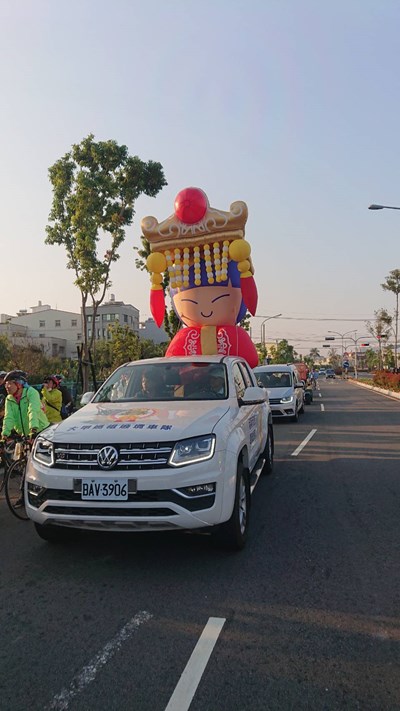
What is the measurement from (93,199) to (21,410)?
1390 centimetres

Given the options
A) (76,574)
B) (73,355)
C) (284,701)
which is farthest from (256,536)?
(73,355)

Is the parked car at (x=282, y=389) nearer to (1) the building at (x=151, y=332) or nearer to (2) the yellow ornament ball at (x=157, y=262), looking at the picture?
(2) the yellow ornament ball at (x=157, y=262)

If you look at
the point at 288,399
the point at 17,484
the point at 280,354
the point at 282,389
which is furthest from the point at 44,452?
the point at 280,354

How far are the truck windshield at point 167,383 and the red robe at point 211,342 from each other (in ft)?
16.7

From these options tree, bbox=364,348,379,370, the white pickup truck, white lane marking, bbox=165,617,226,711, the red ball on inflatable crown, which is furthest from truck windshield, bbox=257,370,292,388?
tree, bbox=364,348,379,370

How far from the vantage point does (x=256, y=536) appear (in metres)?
5.16

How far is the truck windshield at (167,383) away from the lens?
5.70 meters

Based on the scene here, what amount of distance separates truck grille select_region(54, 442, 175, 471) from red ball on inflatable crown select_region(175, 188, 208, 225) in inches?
299

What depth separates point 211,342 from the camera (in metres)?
11.3

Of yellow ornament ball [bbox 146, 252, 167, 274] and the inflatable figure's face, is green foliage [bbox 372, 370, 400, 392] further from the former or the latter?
yellow ornament ball [bbox 146, 252, 167, 274]

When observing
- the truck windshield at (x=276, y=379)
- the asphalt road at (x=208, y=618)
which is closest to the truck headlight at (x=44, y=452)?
the asphalt road at (x=208, y=618)

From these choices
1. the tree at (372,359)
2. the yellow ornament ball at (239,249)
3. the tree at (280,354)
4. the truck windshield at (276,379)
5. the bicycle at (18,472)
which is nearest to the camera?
the bicycle at (18,472)

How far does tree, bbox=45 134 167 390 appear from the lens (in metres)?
18.7

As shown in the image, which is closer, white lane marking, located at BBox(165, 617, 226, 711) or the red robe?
white lane marking, located at BBox(165, 617, 226, 711)
